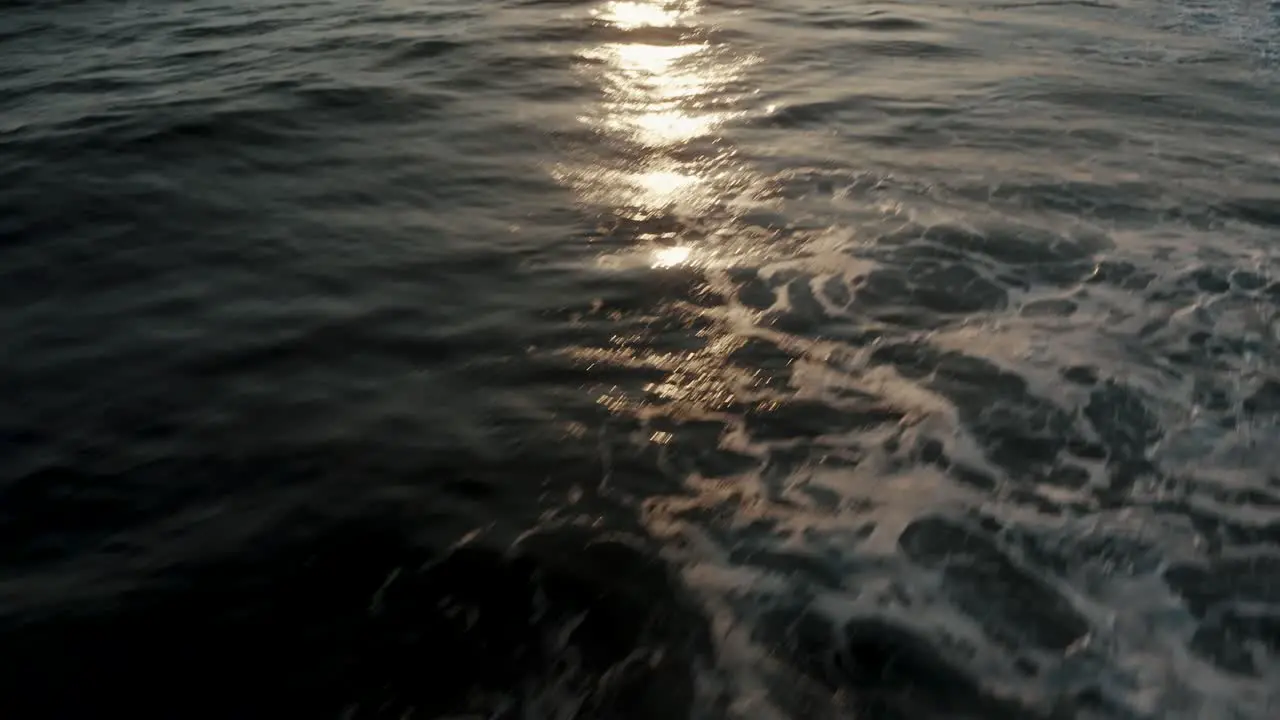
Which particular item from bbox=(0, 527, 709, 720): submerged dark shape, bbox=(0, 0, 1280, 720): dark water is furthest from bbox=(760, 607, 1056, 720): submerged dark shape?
bbox=(0, 527, 709, 720): submerged dark shape

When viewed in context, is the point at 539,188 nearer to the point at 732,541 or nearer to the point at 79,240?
the point at 79,240

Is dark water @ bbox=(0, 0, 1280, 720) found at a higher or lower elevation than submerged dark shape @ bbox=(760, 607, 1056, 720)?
higher

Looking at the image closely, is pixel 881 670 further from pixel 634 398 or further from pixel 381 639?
pixel 634 398

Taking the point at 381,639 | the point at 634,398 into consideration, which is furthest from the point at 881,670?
the point at 634,398

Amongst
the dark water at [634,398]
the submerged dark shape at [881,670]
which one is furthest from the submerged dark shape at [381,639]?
the submerged dark shape at [881,670]

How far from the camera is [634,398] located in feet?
20.0

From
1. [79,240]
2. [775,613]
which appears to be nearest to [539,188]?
[79,240]

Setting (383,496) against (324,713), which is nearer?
(324,713)

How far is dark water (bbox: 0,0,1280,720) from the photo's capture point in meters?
4.41

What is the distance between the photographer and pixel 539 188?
29.2 ft

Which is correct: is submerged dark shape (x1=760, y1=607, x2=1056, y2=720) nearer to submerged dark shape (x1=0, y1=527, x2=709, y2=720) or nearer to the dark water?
the dark water

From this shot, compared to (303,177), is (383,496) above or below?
below

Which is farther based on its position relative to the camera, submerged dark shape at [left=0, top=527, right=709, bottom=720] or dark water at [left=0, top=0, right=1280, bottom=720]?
dark water at [left=0, top=0, right=1280, bottom=720]

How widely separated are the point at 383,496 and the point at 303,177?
477cm
